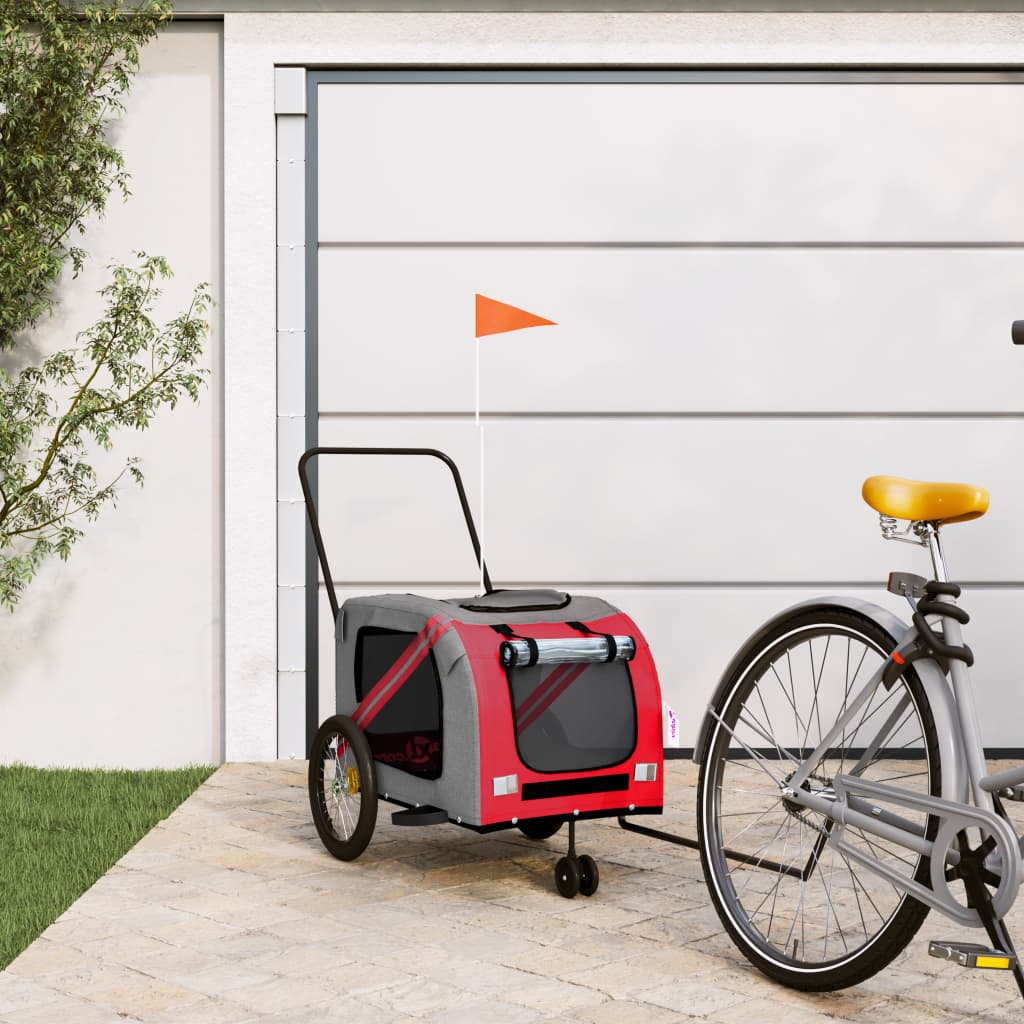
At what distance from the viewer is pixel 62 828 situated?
4219 millimetres

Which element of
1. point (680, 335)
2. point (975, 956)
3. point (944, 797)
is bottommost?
point (975, 956)

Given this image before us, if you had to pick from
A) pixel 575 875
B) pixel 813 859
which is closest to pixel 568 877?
pixel 575 875

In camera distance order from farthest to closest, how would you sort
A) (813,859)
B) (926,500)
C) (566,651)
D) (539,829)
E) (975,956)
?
(539,829) → (566,651) → (813,859) → (926,500) → (975,956)

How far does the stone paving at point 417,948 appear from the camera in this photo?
2.64 m

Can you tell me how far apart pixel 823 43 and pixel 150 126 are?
2640mm

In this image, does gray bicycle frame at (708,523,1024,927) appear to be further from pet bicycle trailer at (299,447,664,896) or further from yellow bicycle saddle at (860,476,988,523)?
pet bicycle trailer at (299,447,664,896)

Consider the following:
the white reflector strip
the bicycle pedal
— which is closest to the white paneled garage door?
the white reflector strip

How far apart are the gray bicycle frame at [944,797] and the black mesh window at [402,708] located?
3.60 ft

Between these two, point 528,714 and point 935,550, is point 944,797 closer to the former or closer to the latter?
point 935,550

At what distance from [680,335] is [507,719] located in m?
2.46

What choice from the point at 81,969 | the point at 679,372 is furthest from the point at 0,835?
the point at 679,372

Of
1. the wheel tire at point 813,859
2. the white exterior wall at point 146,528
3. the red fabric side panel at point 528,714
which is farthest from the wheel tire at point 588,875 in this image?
the white exterior wall at point 146,528

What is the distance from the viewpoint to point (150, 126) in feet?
17.0

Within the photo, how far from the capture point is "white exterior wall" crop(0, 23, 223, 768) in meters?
5.18
